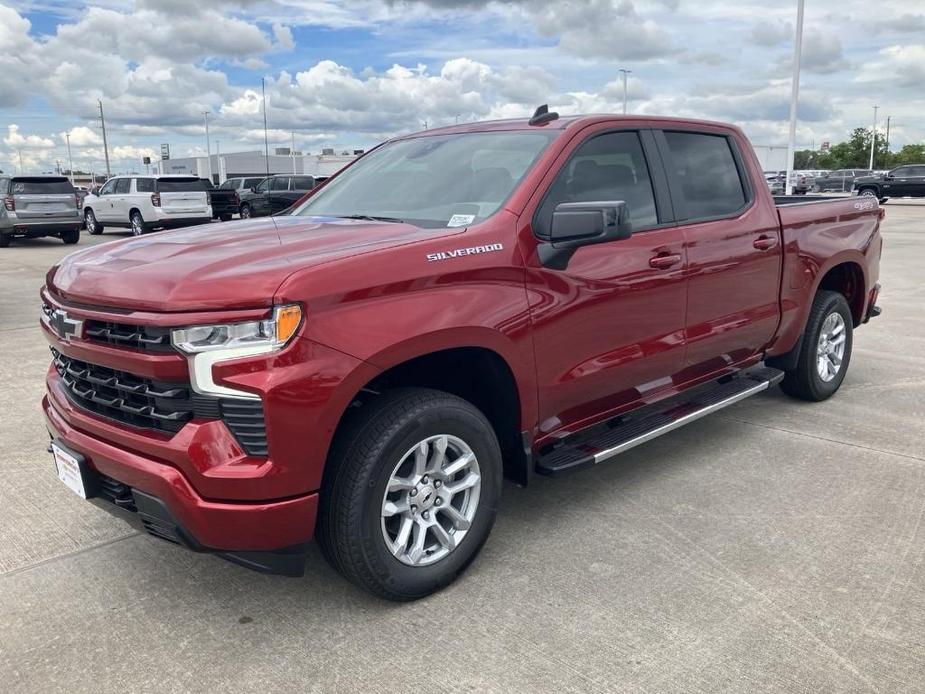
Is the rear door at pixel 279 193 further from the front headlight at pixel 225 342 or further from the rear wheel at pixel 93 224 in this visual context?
the front headlight at pixel 225 342

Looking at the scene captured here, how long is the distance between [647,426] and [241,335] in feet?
7.26

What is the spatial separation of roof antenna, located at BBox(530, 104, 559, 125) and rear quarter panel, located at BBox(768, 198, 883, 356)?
1.78 m

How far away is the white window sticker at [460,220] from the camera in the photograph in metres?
3.37

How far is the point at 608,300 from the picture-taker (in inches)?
144

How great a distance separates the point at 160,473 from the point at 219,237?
1.10 metres

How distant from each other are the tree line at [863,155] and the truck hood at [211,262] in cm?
8736

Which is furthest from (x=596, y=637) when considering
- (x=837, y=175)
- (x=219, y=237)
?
(x=837, y=175)

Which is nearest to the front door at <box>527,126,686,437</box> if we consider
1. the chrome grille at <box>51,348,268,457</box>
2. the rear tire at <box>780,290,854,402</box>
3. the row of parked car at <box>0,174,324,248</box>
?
the chrome grille at <box>51,348,268,457</box>

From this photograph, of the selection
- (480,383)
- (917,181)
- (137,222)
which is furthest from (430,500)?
(917,181)

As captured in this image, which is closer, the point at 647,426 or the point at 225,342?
the point at 225,342

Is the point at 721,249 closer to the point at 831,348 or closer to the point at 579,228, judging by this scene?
the point at 579,228

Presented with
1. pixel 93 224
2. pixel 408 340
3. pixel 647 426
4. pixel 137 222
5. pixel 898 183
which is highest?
pixel 898 183

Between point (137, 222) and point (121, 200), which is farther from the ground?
point (121, 200)

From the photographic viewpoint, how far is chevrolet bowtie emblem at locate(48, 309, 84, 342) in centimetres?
294
